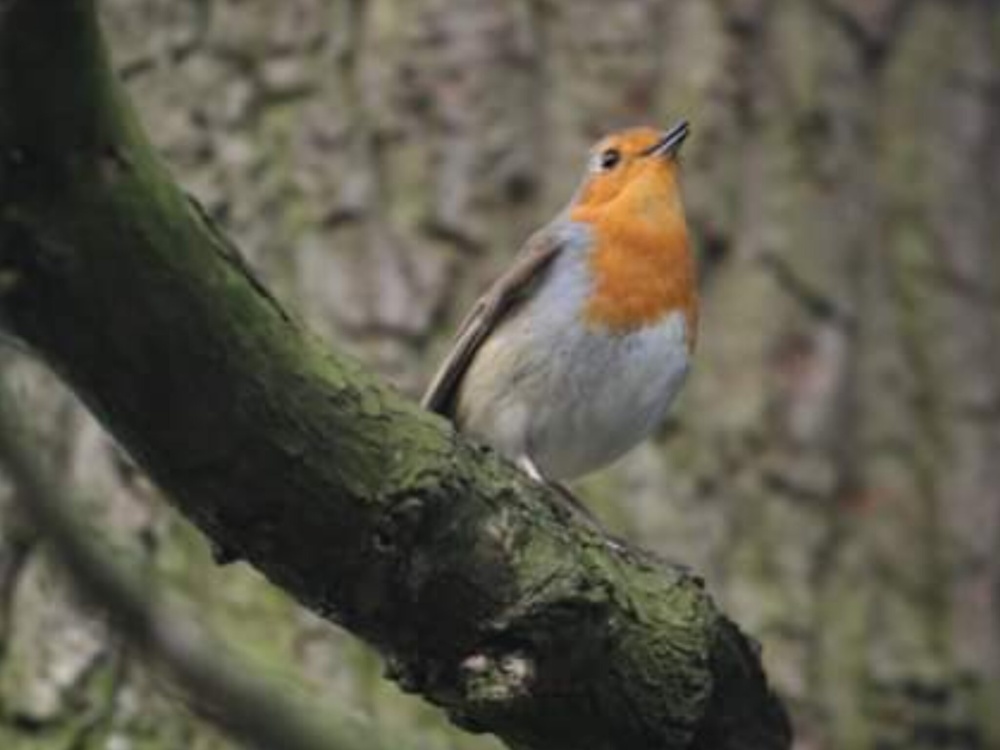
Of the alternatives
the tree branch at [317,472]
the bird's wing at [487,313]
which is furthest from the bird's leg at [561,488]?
the tree branch at [317,472]

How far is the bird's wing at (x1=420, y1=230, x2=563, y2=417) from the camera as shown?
419 centimetres

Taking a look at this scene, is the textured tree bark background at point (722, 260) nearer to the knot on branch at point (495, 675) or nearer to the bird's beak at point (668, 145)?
the bird's beak at point (668, 145)

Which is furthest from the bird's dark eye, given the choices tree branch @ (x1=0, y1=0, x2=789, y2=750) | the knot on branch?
the knot on branch

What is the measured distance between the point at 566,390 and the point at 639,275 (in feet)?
1.00

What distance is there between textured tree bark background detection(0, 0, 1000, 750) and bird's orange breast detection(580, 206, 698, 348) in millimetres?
307

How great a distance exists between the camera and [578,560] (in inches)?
106

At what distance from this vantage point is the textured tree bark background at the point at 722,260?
4.45 meters

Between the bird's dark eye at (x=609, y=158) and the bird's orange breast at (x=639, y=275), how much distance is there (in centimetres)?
17

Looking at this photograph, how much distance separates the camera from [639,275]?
4281 millimetres

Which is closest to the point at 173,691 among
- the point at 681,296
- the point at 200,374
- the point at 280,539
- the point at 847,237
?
the point at 200,374

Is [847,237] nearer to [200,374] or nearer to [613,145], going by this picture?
[613,145]

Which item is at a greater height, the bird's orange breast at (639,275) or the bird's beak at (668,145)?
the bird's beak at (668,145)

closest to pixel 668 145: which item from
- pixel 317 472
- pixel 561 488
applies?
pixel 561 488

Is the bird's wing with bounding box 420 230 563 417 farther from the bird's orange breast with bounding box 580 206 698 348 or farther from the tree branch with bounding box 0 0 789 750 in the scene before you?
the tree branch with bounding box 0 0 789 750
